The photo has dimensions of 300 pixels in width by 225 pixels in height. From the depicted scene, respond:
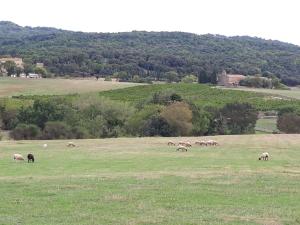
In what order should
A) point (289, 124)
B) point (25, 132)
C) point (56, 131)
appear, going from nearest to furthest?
point (56, 131) < point (25, 132) < point (289, 124)

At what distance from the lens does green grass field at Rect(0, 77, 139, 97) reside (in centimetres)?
12662

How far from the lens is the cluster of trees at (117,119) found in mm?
81750

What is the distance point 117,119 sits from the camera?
9525 cm

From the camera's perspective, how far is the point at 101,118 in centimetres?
9144

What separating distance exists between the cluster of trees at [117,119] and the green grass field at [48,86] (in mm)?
25167

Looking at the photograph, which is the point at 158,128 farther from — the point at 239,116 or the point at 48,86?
the point at 48,86

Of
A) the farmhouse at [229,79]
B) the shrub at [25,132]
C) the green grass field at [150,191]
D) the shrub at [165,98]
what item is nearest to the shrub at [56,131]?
the shrub at [25,132]

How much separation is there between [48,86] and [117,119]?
42.1 m

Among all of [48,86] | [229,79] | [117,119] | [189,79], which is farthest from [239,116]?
[189,79]

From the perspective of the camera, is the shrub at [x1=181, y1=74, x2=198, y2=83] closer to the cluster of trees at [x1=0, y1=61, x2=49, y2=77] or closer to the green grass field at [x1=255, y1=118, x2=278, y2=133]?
the cluster of trees at [x1=0, y1=61, x2=49, y2=77]

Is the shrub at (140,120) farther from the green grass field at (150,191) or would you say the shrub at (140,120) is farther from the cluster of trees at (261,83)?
the cluster of trees at (261,83)

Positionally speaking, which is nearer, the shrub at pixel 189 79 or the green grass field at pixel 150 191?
the green grass field at pixel 150 191

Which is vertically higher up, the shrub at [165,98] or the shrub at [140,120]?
the shrub at [165,98]

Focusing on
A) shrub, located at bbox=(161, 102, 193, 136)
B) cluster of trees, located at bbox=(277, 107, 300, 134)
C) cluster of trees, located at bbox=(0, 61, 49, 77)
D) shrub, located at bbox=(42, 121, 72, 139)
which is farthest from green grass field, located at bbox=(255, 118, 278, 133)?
cluster of trees, located at bbox=(0, 61, 49, 77)
